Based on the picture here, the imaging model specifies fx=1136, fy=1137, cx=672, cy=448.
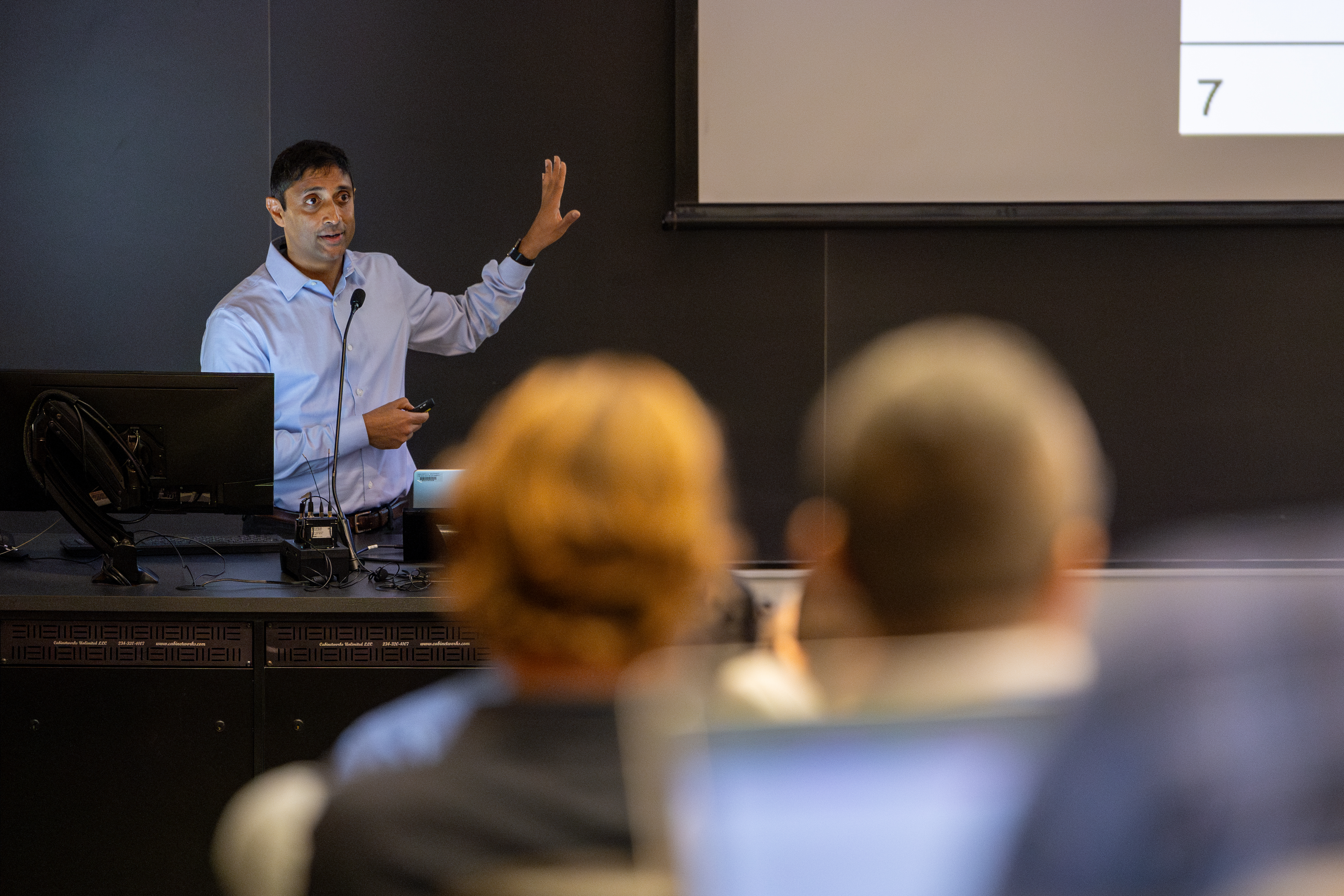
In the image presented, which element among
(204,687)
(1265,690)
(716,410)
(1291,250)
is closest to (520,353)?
(716,410)

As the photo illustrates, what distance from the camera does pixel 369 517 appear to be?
2836mm

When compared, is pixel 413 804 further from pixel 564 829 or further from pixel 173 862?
pixel 173 862

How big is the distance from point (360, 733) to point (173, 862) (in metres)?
1.60

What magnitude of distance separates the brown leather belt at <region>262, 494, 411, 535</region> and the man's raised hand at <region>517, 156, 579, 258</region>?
850mm

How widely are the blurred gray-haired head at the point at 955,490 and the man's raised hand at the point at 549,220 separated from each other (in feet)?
8.73

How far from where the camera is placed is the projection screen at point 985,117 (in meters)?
3.41

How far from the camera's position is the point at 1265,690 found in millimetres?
1038

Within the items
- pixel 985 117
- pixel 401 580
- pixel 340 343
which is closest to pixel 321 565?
pixel 401 580

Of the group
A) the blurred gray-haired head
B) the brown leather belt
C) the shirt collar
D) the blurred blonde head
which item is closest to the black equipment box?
the brown leather belt

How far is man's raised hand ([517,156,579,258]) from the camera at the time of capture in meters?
3.33

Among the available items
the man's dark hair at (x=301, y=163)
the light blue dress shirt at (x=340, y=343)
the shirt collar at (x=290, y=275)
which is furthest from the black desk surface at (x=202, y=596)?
the man's dark hair at (x=301, y=163)

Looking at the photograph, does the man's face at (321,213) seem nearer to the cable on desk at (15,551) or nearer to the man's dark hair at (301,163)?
the man's dark hair at (301,163)

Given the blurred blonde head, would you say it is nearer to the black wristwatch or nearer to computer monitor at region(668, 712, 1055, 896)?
computer monitor at region(668, 712, 1055, 896)

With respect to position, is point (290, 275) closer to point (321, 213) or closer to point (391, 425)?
point (321, 213)
